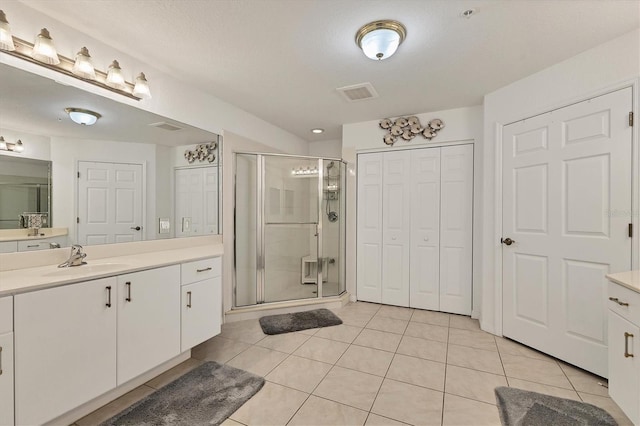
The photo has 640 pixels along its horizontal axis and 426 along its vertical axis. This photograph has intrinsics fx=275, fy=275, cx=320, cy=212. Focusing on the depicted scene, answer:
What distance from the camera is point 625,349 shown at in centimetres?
135

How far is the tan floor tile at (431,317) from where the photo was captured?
2943mm

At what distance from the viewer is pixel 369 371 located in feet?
6.61

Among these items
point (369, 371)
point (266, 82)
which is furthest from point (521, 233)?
point (266, 82)

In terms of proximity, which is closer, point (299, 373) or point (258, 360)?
point (299, 373)

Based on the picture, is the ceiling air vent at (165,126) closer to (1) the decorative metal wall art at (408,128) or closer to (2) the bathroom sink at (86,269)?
(2) the bathroom sink at (86,269)

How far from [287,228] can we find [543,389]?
2.70 meters

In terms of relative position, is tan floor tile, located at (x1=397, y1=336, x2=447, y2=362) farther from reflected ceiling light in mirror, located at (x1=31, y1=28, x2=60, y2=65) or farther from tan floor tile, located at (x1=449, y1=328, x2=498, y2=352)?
reflected ceiling light in mirror, located at (x1=31, y1=28, x2=60, y2=65)

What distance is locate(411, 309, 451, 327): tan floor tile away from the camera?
9.66 ft

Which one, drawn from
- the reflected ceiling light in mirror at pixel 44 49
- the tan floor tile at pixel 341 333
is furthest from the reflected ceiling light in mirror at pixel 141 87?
the tan floor tile at pixel 341 333

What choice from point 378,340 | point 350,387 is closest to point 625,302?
point 350,387

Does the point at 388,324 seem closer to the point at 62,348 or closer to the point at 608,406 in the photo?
the point at 608,406

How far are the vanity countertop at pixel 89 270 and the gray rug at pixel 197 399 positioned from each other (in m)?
0.80

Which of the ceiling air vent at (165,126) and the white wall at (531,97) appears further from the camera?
the ceiling air vent at (165,126)

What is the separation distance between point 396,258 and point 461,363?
1449 millimetres
